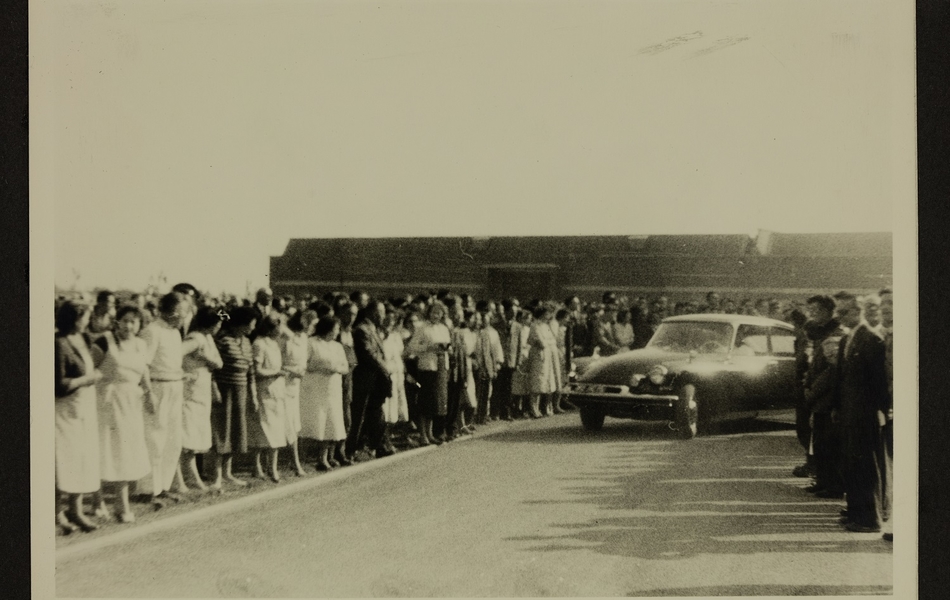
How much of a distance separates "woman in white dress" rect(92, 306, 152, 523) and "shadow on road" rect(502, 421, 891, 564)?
1590 mm

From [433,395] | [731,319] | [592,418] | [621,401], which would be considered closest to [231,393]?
[433,395]

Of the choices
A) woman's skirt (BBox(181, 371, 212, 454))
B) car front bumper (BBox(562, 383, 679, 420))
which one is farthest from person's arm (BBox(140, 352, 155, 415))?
car front bumper (BBox(562, 383, 679, 420))

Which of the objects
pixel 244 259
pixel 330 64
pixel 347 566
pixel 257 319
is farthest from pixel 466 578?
pixel 330 64

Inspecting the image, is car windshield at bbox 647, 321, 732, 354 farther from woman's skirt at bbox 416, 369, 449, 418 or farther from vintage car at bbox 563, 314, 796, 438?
woman's skirt at bbox 416, 369, 449, 418

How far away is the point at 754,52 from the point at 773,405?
150cm

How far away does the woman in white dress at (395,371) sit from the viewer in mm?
3617

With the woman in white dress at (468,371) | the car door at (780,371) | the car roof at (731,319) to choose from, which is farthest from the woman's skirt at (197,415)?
the car door at (780,371)

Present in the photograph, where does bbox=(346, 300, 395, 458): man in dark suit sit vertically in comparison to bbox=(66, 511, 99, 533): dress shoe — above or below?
above

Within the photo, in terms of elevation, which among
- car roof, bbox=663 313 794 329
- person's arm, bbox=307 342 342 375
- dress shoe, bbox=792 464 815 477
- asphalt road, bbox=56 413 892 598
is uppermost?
car roof, bbox=663 313 794 329

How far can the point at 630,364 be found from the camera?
3.83 meters

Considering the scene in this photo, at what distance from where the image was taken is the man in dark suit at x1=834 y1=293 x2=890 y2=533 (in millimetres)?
3332

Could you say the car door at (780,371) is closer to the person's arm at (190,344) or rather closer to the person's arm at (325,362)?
the person's arm at (325,362)

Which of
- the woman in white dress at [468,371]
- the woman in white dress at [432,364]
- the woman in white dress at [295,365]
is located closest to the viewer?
the woman in white dress at [295,365]

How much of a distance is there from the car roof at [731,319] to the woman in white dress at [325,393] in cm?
149
